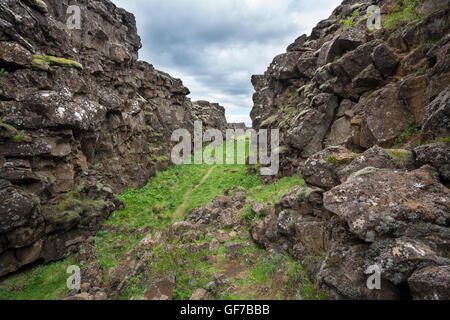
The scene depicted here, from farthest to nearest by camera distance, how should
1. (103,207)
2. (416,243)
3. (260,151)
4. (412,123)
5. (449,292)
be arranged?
(260,151), (103,207), (412,123), (416,243), (449,292)

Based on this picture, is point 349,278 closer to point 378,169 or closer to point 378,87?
point 378,169

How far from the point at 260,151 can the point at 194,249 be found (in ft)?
64.1

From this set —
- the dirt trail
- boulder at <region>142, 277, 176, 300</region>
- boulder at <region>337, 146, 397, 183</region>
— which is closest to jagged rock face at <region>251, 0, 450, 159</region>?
boulder at <region>337, 146, 397, 183</region>

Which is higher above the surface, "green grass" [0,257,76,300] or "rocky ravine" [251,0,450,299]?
"rocky ravine" [251,0,450,299]

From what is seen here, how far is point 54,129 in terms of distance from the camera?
15.0 metres

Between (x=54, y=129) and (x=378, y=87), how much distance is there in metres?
23.5

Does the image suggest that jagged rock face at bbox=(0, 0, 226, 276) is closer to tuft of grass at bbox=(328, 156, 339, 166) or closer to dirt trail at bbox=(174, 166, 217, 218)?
dirt trail at bbox=(174, 166, 217, 218)

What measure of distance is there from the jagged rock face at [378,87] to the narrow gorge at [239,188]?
95mm

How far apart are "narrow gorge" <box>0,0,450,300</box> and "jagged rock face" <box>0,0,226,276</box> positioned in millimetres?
89

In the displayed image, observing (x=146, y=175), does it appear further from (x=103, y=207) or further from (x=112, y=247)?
(x=112, y=247)

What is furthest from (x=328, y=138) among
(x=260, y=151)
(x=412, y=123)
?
(x=260, y=151)

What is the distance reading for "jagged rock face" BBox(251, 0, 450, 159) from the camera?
33.3 feet

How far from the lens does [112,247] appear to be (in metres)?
15.1

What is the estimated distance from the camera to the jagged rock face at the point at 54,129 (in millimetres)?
12539
